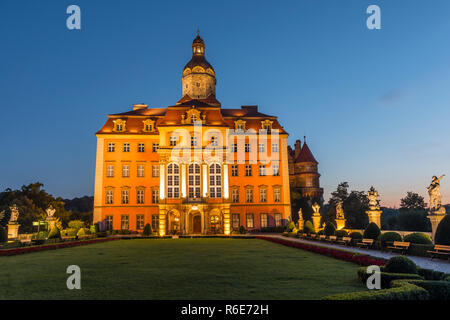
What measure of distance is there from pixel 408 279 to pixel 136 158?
3903 cm

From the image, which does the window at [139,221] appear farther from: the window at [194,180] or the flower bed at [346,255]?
the flower bed at [346,255]

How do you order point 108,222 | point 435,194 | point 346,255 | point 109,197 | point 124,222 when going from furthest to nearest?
1. point 109,197
2. point 124,222
3. point 108,222
4. point 435,194
5. point 346,255

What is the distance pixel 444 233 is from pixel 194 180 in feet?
90.1

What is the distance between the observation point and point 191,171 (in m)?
40.0

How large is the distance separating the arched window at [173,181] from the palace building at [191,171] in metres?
0.11

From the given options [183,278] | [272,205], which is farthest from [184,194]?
[183,278]

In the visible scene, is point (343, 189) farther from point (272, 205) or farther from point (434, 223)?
point (434, 223)

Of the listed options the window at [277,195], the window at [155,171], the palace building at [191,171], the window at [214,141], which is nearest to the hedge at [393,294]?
the palace building at [191,171]

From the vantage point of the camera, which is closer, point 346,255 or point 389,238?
point 346,255

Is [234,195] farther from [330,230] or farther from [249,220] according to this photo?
[330,230]

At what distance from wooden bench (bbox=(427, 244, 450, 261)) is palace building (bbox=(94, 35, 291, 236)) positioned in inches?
968

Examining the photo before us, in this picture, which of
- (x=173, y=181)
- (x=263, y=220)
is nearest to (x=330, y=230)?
(x=263, y=220)

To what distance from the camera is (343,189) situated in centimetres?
5569

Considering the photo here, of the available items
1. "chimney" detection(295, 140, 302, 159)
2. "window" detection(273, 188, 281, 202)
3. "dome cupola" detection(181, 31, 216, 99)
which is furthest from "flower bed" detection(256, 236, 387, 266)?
"chimney" detection(295, 140, 302, 159)
